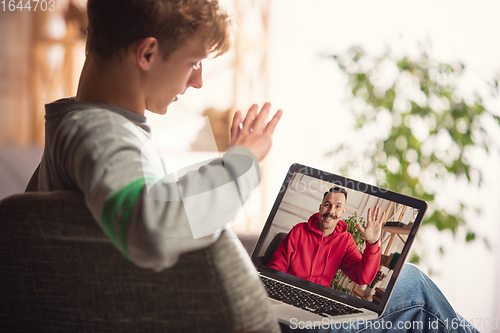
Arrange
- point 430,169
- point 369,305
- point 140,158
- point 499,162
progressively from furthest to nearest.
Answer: point 499,162 → point 430,169 → point 369,305 → point 140,158

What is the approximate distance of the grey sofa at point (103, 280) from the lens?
1.45ft

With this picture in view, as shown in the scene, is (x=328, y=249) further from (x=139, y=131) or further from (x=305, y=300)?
(x=139, y=131)

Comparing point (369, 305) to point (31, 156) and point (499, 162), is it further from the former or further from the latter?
point (499, 162)

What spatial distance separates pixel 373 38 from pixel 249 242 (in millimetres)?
1373

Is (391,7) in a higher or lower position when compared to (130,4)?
higher

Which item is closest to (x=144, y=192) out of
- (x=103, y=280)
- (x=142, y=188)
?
(x=142, y=188)

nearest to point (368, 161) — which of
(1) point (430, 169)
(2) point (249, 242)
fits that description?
(1) point (430, 169)

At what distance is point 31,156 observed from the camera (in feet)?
4.74

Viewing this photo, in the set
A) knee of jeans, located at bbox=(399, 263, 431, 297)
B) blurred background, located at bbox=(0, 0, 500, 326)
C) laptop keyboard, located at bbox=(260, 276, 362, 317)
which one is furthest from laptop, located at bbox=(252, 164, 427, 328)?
blurred background, located at bbox=(0, 0, 500, 326)

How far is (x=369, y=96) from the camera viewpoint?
176cm

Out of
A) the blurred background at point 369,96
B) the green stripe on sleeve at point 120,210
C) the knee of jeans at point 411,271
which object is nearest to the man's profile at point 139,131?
the green stripe on sleeve at point 120,210

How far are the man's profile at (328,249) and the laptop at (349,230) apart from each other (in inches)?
0.4

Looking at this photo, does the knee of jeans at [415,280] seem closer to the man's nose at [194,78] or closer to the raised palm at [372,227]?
the raised palm at [372,227]

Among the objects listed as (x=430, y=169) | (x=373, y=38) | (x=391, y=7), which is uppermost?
(x=391, y=7)
